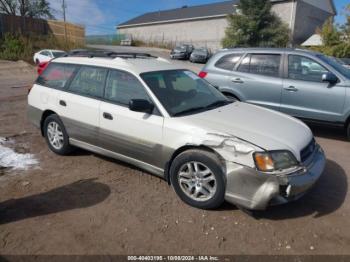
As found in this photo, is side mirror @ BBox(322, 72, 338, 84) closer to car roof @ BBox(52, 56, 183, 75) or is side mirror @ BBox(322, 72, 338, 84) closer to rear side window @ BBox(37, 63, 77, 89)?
car roof @ BBox(52, 56, 183, 75)

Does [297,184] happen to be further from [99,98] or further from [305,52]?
[305,52]

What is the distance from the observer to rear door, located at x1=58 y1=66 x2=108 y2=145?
14.5 feet

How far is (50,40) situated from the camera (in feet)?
94.8

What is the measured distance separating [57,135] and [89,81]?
1.15m

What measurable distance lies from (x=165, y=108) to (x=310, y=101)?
141 inches

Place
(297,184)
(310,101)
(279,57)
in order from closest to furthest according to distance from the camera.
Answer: (297,184), (310,101), (279,57)

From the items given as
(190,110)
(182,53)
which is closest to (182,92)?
(190,110)

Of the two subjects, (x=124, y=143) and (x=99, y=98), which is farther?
(x=99, y=98)

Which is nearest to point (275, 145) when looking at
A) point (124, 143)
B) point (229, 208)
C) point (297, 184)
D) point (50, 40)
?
point (297, 184)

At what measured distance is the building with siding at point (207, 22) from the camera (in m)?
34.7

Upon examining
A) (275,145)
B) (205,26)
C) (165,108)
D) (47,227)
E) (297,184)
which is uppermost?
(205,26)

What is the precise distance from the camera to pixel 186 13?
158 ft

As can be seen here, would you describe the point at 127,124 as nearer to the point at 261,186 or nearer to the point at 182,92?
the point at 182,92

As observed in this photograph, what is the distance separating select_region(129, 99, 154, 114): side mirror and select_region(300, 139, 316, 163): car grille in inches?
72.8
